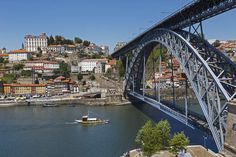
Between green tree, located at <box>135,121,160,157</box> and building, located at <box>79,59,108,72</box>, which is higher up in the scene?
building, located at <box>79,59,108,72</box>

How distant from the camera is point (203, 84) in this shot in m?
14.5

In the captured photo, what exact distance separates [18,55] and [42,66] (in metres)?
10.1

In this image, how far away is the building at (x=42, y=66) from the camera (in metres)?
58.4

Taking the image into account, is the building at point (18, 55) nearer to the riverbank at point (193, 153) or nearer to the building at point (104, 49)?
the building at point (104, 49)

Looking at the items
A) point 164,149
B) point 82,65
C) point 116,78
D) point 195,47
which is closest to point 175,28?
point 195,47

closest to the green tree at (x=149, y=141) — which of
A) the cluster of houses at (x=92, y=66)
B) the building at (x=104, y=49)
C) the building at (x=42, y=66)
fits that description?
the cluster of houses at (x=92, y=66)

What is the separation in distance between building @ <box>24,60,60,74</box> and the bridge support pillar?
48.1 metres

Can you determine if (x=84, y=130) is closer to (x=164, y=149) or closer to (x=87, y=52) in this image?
(x=164, y=149)

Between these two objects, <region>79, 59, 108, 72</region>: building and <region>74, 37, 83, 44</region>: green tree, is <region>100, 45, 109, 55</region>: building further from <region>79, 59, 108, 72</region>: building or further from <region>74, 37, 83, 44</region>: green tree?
<region>79, 59, 108, 72</region>: building

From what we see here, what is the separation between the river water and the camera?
58.6 feet

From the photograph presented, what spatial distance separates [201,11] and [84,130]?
11068 mm

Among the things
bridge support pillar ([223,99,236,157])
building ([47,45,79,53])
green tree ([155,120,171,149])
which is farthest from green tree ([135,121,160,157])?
building ([47,45,79,53])

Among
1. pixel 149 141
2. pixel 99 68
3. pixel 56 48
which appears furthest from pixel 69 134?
pixel 56 48

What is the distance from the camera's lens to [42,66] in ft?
195
